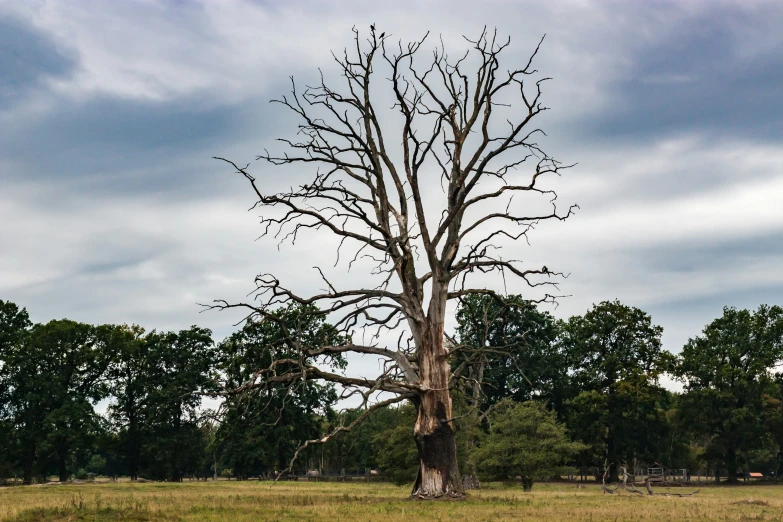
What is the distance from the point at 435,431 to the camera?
25.3 metres

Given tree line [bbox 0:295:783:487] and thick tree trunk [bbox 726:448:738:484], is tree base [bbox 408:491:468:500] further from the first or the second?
thick tree trunk [bbox 726:448:738:484]

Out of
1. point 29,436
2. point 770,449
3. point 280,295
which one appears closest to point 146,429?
point 29,436

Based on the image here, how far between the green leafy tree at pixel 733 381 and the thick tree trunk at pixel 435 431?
50590 millimetres

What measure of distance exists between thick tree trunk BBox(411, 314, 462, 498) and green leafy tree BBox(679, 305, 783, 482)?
50.6 m

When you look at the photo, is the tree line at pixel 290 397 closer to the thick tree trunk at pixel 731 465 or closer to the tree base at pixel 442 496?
the thick tree trunk at pixel 731 465

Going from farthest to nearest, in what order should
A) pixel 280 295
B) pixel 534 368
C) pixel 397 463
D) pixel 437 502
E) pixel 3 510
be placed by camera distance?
pixel 534 368 → pixel 397 463 → pixel 280 295 → pixel 437 502 → pixel 3 510

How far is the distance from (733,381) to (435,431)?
55.0 meters

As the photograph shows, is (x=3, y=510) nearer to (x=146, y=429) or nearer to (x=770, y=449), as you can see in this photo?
(x=146, y=429)

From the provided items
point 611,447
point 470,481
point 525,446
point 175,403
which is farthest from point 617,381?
point 175,403

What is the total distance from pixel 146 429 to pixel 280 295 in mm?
48756

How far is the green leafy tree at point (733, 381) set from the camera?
2719 inches

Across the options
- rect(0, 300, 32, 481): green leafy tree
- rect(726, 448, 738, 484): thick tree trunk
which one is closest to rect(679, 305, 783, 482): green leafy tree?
rect(726, 448, 738, 484): thick tree trunk

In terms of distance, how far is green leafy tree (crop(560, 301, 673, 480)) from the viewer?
70312 millimetres

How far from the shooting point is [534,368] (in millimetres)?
77812
